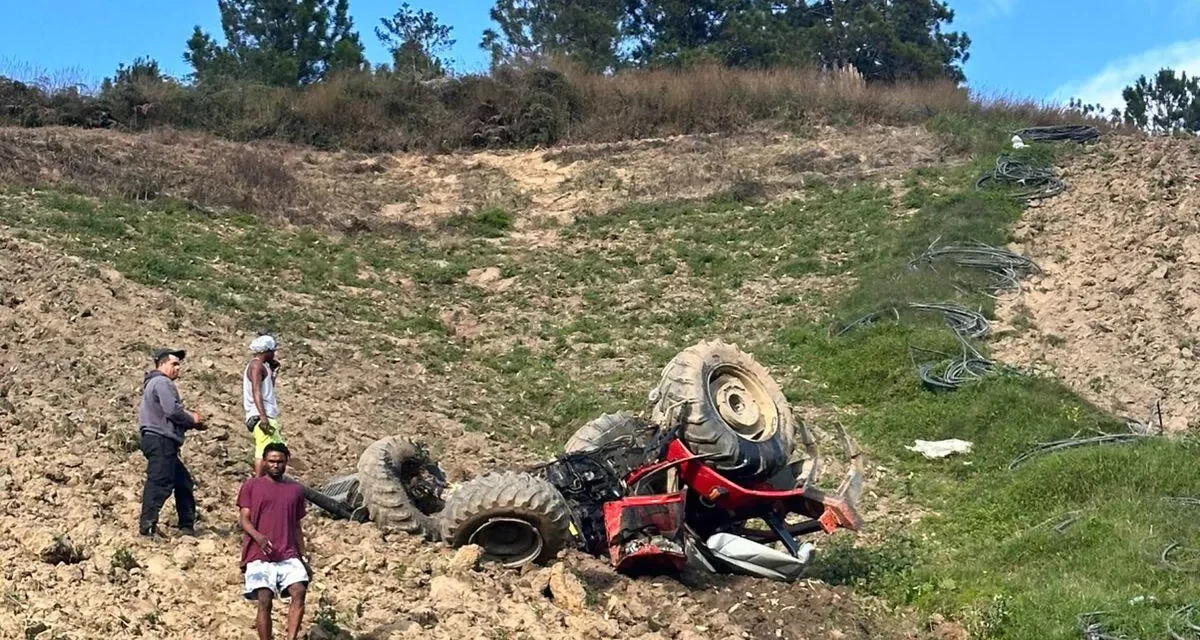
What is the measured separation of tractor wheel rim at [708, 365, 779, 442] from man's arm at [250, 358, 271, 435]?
3.09 m

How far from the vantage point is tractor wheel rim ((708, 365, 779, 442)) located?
9.43m

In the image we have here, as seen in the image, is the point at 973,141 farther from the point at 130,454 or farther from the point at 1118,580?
the point at 130,454

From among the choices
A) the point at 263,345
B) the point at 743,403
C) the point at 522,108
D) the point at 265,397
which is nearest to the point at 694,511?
the point at 743,403

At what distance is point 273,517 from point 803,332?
11.9 meters

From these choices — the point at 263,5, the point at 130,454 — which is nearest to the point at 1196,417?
the point at 130,454

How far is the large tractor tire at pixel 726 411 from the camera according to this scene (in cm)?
902

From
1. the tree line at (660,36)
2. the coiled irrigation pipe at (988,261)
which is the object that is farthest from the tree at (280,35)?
the coiled irrigation pipe at (988,261)

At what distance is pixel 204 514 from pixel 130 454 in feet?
3.95

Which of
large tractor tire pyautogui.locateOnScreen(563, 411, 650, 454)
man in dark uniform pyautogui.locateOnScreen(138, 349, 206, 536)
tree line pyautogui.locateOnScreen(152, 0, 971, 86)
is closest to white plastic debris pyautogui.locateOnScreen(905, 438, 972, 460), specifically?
large tractor tire pyautogui.locateOnScreen(563, 411, 650, 454)

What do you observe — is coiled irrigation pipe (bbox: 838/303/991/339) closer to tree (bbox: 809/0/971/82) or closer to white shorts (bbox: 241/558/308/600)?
white shorts (bbox: 241/558/308/600)

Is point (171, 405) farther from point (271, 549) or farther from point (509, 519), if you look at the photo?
point (509, 519)

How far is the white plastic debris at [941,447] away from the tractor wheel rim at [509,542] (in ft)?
18.9

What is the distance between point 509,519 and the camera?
332 inches

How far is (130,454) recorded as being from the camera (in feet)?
32.0
